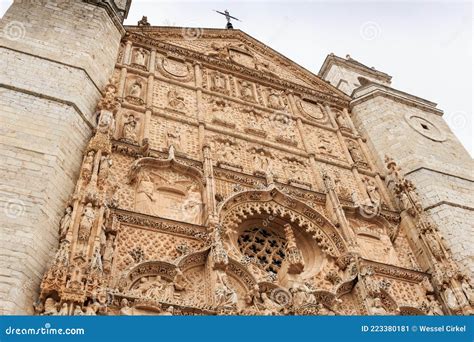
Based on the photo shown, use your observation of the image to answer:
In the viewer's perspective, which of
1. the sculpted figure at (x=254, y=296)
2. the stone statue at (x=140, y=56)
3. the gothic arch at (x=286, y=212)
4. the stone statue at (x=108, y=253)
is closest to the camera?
the stone statue at (x=108, y=253)

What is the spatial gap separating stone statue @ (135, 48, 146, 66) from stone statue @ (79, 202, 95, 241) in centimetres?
554

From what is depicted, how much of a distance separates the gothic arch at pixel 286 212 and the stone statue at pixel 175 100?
287 centimetres

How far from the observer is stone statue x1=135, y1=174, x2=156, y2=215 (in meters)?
7.51

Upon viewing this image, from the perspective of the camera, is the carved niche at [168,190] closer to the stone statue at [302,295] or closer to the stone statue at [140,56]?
the stone statue at [302,295]


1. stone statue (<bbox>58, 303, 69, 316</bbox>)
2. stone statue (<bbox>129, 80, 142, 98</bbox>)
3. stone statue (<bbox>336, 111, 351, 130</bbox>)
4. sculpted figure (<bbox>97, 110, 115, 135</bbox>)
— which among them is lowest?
stone statue (<bbox>58, 303, 69, 316</bbox>)

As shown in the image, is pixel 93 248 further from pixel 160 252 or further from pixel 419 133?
pixel 419 133

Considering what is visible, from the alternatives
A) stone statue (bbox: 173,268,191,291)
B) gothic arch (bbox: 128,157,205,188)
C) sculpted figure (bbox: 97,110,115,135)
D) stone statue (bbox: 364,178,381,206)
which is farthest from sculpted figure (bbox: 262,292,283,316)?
stone statue (bbox: 364,178,381,206)

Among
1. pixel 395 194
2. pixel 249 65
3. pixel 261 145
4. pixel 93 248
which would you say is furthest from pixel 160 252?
pixel 249 65

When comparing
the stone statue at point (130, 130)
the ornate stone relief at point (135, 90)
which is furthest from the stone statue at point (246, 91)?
the stone statue at point (130, 130)

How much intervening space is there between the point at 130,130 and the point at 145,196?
1.76m

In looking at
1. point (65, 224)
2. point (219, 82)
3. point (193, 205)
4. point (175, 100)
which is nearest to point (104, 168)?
point (65, 224)

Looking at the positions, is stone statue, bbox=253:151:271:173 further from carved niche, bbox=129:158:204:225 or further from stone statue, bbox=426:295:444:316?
stone statue, bbox=426:295:444:316

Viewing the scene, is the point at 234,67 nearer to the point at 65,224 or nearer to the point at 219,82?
the point at 219,82

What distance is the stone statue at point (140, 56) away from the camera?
11.1 m
